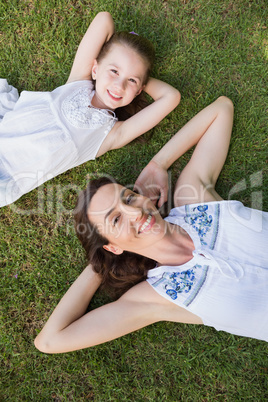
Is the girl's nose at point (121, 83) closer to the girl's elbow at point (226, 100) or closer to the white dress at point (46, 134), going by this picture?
the white dress at point (46, 134)

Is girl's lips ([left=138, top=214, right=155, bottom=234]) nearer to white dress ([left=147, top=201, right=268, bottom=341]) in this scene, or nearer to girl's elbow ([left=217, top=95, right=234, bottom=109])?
white dress ([left=147, top=201, right=268, bottom=341])

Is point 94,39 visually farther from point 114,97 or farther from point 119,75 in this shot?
point 114,97

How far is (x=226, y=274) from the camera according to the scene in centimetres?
254

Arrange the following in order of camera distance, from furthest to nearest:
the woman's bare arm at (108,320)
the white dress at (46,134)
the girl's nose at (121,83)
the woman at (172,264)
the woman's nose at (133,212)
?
the white dress at (46,134)
the girl's nose at (121,83)
the woman's bare arm at (108,320)
the woman at (172,264)
the woman's nose at (133,212)

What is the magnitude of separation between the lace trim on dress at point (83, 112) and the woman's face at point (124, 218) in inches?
34.1

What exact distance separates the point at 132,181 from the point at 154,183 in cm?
43

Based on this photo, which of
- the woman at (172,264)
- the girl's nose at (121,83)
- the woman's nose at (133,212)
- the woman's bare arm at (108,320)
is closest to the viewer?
the woman's nose at (133,212)

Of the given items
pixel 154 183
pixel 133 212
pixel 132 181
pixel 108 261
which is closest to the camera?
pixel 133 212

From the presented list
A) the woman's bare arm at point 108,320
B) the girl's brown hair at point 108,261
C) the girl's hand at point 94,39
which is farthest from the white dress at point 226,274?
the girl's hand at point 94,39

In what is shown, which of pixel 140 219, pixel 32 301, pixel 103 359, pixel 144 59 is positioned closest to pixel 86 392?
pixel 103 359

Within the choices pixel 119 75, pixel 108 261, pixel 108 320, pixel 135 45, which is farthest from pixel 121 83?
pixel 108 320

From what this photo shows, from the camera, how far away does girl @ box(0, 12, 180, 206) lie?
3031 millimetres

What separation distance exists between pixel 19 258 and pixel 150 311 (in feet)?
5.01

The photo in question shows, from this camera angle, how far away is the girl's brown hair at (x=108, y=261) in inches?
107
